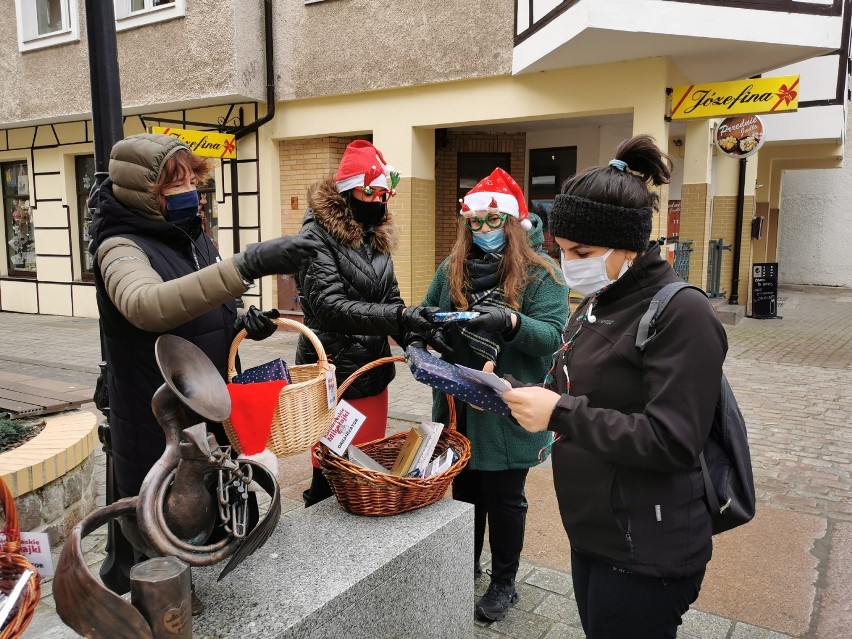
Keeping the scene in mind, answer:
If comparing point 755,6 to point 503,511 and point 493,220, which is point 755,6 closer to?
point 493,220

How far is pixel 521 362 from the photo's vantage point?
288 centimetres

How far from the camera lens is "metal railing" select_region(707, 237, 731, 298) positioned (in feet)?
42.0

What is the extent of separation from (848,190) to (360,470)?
23.9 m

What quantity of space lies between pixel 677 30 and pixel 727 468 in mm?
6334

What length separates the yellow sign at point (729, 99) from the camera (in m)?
7.51

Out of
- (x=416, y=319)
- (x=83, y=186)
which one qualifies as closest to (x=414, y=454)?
(x=416, y=319)

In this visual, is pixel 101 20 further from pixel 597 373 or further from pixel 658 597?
pixel 658 597

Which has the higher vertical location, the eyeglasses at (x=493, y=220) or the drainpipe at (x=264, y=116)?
the drainpipe at (x=264, y=116)

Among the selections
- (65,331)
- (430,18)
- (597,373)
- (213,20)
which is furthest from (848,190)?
(597,373)

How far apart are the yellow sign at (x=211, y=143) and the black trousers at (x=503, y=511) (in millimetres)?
7552

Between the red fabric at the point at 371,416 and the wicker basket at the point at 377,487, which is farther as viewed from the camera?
the red fabric at the point at 371,416

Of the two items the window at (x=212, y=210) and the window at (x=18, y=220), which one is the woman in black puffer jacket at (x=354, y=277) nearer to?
the window at (x=212, y=210)

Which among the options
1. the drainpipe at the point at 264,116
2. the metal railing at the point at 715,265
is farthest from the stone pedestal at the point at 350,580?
the metal railing at the point at 715,265

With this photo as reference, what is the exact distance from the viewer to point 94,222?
199cm
